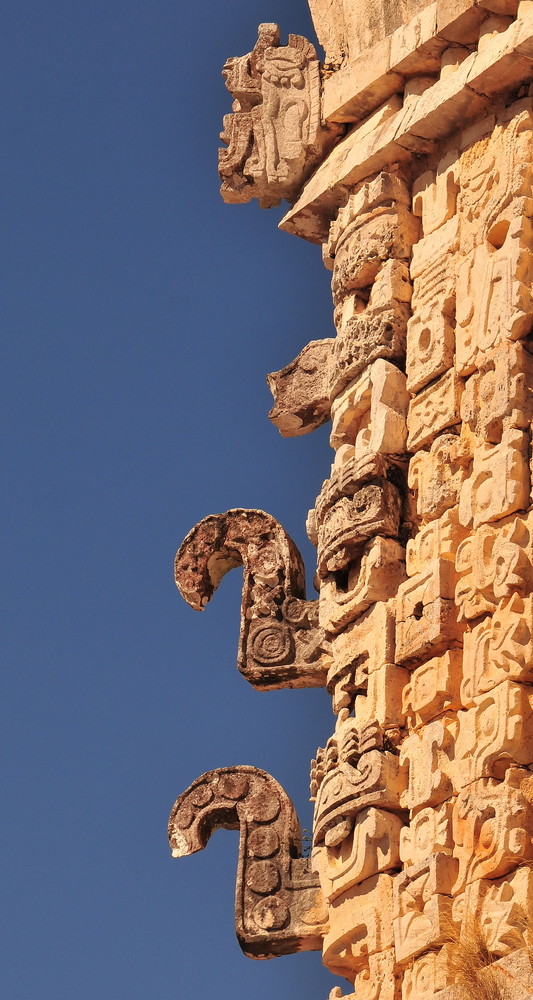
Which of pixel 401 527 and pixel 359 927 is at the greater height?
pixel 401 527

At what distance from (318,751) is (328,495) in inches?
46.2

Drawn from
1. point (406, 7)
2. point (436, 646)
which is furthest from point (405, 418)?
point (406, 7)

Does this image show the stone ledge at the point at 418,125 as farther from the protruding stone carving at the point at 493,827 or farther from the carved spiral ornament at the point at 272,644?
the protruding stone carving at the point at 493,827

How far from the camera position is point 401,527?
9.92m

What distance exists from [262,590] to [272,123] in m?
2.35

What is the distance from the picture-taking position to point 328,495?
1031cm

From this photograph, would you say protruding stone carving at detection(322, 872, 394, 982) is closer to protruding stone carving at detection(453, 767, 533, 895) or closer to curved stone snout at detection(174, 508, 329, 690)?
protruding stone carving at detection(453, 767, 533, 895)

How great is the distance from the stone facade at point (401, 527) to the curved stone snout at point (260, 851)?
0.01 m

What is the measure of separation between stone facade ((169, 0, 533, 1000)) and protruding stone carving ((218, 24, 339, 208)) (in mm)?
14

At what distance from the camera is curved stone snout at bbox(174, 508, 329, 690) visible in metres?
10.4

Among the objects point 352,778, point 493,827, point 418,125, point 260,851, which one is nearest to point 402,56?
point 418,125

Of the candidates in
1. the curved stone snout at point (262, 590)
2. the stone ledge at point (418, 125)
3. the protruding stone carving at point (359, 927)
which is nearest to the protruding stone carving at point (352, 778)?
the protruding stone carving at point (359, 927)

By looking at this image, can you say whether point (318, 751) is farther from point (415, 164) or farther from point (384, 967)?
point (415, 164)

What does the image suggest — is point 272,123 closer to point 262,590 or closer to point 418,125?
point 418,125
